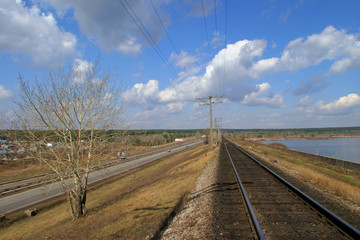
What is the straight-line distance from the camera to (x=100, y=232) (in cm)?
905

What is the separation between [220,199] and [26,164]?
37.3ft

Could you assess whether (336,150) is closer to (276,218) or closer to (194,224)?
(276,218)

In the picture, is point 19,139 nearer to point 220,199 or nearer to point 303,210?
point 220,199

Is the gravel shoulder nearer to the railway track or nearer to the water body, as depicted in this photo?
the railway track

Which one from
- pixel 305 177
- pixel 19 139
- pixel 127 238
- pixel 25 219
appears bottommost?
pixel 25 219

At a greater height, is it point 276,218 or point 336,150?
point 276,218

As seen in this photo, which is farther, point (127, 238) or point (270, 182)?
point (270, 182)

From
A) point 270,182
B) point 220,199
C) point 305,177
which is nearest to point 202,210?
point 220,199

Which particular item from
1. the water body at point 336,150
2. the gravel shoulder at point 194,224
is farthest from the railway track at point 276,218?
the water body at point 336,150

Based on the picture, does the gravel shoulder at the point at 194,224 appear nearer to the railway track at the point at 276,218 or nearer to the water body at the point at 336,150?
the railway track at the point at 276,218

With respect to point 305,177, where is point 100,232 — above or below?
below

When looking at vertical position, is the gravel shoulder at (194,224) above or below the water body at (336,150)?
above

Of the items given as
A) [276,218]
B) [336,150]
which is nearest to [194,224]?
[276,218]

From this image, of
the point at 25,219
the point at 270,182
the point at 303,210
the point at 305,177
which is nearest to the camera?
the point at 303,210
